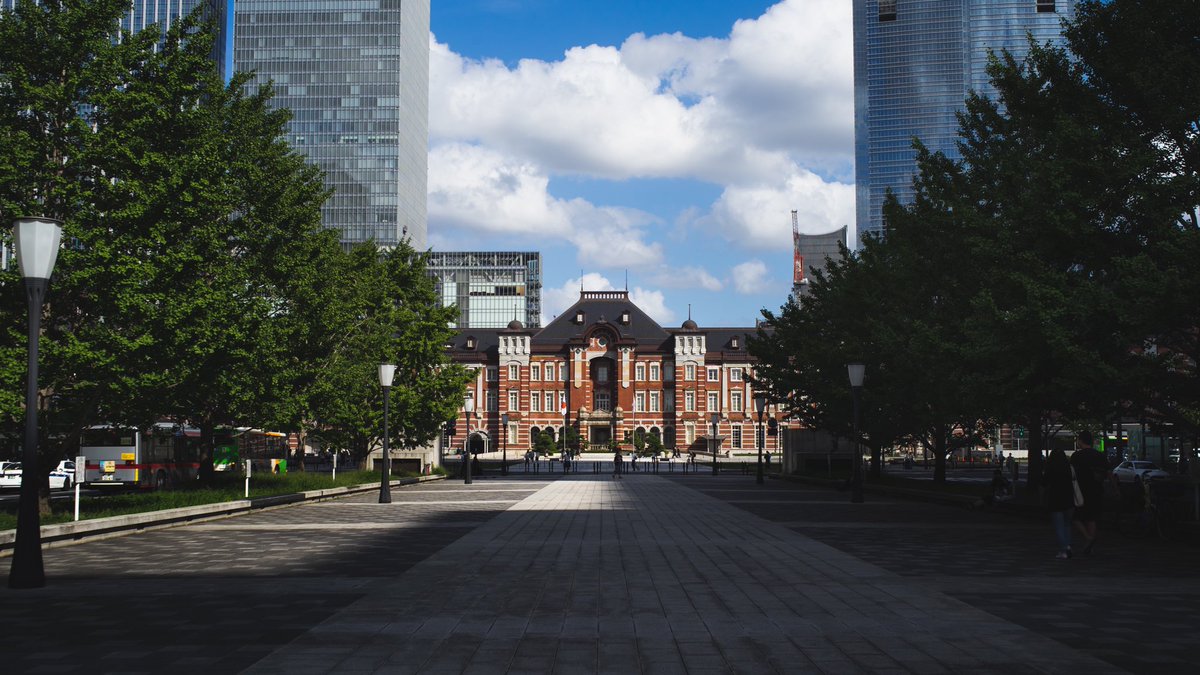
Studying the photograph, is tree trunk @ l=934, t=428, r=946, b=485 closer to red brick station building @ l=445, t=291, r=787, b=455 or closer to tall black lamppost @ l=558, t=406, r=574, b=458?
tall black lamppost @ l=558, t=406, r=574, b=458

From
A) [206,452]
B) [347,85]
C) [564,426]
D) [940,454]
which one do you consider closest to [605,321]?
[564,426]

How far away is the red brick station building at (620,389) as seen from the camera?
11075 centimetres

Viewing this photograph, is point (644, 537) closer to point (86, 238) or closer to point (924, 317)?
point (86, 238)

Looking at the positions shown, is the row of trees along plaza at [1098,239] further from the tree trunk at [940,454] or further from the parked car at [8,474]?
the parked car at [8,474]

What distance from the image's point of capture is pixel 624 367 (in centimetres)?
11088

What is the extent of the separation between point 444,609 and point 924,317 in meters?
24.1

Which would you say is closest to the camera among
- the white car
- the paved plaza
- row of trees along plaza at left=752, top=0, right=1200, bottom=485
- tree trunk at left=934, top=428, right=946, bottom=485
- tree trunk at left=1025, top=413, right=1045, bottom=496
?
the paved plaza

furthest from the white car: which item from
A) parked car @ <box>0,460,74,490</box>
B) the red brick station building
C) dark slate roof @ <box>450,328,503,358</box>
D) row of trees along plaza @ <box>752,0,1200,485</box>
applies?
dark slate roof @ <box>450,328,503,358</box>

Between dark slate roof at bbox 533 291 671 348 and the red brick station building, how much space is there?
242 mm

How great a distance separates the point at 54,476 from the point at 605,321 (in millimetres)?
76224

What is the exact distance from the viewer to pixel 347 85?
149875 mm

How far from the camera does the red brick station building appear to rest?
110750mm

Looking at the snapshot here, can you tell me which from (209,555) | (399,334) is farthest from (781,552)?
(399,334)

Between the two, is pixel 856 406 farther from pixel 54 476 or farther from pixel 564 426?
pixel 564 426
